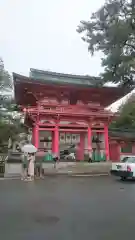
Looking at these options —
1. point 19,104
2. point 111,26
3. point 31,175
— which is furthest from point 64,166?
point 111,26

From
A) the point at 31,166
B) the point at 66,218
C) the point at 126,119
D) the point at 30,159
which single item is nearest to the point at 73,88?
the point at 30,159

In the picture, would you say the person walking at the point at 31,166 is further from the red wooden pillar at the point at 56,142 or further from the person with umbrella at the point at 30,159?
the red wooden pillar at the point at 56,142

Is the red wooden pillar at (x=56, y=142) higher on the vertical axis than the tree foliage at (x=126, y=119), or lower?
lower

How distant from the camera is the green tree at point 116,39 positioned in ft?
24.9

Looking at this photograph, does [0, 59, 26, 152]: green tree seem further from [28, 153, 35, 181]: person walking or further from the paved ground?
the paved ground

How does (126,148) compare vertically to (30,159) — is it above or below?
above

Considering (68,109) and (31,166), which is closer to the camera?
(31,166)

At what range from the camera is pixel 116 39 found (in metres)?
7.87

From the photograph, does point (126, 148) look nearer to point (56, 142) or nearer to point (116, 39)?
point (56, 142)

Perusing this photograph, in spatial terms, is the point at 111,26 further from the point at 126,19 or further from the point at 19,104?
the point at 19,104

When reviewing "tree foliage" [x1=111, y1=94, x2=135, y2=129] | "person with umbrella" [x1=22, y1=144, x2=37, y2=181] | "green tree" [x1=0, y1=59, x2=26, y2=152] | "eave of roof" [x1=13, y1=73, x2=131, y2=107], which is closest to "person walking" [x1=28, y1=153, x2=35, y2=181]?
"person with umbrella" [x1=22, y1=144, x2=37, y2=181]

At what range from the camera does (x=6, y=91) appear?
2358 centimetres

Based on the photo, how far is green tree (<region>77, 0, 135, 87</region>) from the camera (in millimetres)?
7594

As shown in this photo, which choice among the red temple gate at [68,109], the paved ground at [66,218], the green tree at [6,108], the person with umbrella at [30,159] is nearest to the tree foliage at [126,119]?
the red temple gate at [68,109]
